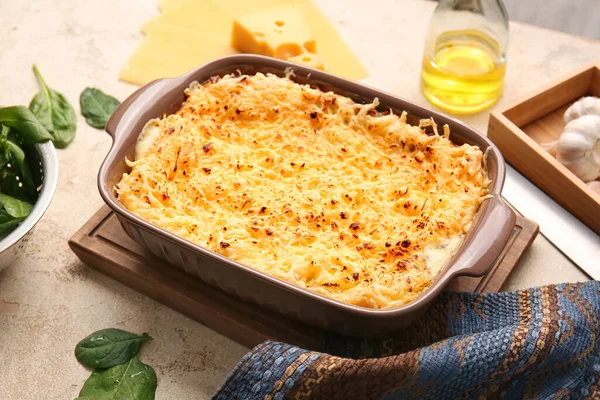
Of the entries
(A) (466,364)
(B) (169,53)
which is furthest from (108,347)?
(B) (169,53)

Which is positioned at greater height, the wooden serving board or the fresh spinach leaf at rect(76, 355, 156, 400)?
the wooden serving board

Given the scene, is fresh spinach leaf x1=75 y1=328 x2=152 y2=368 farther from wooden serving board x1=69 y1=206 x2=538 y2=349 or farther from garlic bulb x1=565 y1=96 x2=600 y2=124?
garlic bulb x1=565 y1=96 x2=600 y2=124

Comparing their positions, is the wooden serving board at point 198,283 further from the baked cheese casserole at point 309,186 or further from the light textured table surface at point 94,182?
the baked cheese casserole at point 309,186

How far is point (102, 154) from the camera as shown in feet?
9.04

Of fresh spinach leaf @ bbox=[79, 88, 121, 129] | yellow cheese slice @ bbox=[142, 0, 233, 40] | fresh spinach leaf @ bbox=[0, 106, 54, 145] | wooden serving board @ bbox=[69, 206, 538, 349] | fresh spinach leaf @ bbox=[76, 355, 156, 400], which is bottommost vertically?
fresh spinach leaf @ bbox=[76, 355, 156, 400]

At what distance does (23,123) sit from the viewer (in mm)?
2270

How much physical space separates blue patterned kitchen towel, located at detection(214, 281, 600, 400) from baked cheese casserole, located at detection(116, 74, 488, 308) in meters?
0.17

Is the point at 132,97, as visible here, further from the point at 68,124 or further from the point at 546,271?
the point at 546,271

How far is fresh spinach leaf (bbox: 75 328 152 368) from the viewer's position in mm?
2102

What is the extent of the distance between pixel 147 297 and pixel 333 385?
72 centimetres

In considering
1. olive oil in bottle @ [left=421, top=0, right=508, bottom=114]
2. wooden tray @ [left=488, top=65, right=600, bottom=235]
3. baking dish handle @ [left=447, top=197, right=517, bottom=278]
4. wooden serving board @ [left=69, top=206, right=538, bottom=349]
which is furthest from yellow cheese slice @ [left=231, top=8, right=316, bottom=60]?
baking dish handle @ [left=447, top=197, right=517, bottom=278]

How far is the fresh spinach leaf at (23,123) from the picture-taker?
2.27m

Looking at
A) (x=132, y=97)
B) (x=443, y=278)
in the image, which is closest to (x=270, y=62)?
(x=132, y=97)

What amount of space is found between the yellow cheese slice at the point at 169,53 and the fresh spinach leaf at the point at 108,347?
1.20 meters
